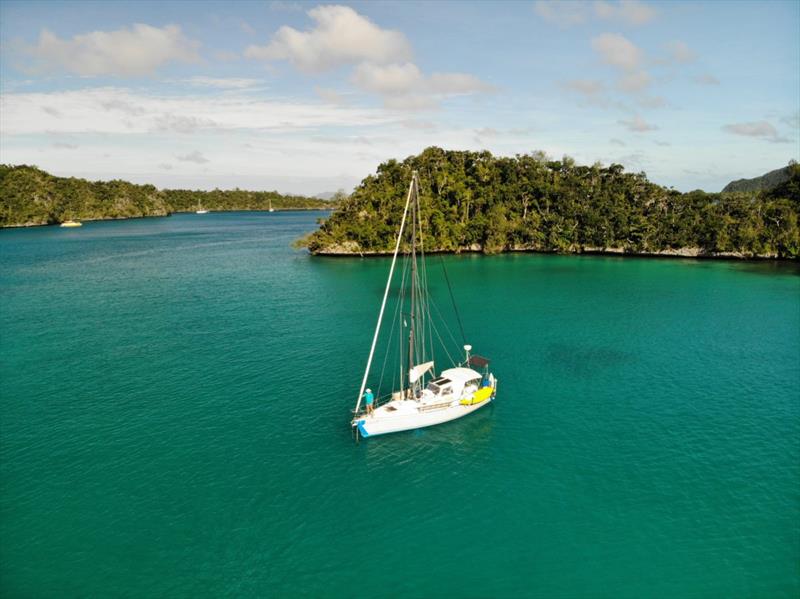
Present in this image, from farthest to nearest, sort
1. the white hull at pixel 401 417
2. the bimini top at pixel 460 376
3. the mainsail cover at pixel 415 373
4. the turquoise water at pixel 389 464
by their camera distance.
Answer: the bimini top at pixel 460 376
the mainsail cover at pixel 415 373
the white hull at pixel 401 417
the turquoise water at pixel 389 464

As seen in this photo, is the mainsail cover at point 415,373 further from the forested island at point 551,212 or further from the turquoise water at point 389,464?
the forested island at point 551,212

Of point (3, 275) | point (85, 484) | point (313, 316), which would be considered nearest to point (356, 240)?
point (313, 316)

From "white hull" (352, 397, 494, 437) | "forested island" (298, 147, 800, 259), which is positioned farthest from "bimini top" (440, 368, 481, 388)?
"forested island" (298, 147, 800, 259)

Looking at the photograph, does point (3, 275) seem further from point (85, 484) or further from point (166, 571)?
point (166, 571)

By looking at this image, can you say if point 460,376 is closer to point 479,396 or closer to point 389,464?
point 479,396

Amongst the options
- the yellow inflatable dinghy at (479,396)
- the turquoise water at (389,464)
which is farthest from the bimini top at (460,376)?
the turquoise water at (389,464)

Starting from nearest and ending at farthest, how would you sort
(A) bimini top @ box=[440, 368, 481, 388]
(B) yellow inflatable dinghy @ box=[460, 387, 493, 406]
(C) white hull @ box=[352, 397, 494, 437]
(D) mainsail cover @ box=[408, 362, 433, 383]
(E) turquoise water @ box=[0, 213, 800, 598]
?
(E) turquoise water @ box=[0, 213, 800, 598]
(C) white hull @ box=[352, 397, 494, 437]
(D) mainsail cover @ box=[408, 362, 433, 383]
(B) yellow inflatable dinghy @ box=[460, 387, 493, 406]
(A) bimini top @ box=[440, 368, 481, 388]

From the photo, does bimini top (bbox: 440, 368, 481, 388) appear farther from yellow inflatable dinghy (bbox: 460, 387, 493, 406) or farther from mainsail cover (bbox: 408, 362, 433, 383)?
mainsail cover (bbox: 408, 362, 433, 383)
